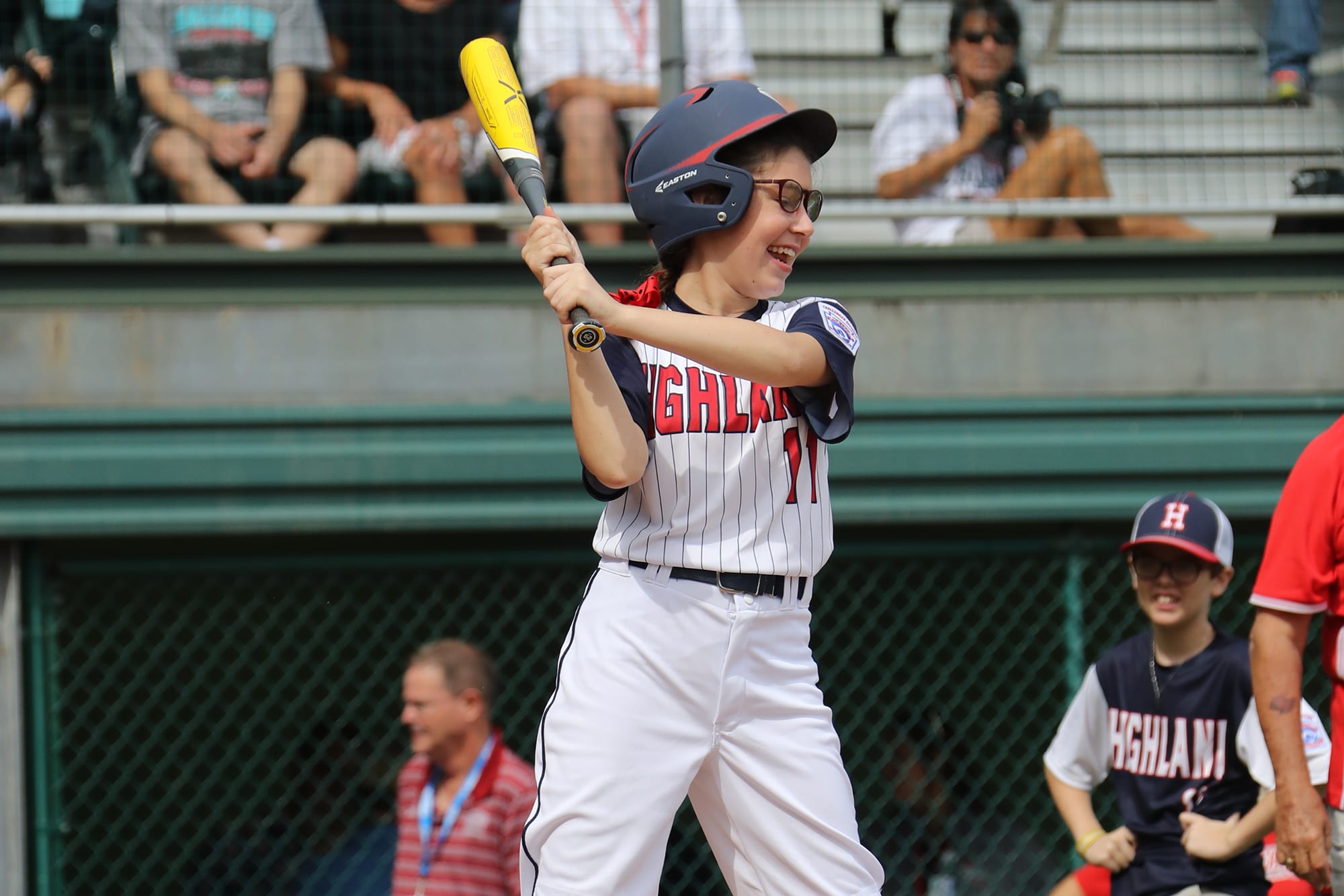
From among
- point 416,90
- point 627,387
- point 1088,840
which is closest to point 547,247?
point 627,387

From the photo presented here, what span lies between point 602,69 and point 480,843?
262cm

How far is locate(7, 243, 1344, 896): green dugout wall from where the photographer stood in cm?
490

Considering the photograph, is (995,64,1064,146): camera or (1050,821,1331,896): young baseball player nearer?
(1050,821,1331,896): young baseball player

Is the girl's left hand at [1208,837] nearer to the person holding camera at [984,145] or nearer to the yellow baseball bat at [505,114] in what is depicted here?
the person holding camera at [984,145]

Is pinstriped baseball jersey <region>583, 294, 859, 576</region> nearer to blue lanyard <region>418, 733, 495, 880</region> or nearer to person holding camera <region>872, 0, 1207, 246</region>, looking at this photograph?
blue lanyard <region>418, 733, 495, 880</region>

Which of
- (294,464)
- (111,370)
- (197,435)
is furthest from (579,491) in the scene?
(111,370)

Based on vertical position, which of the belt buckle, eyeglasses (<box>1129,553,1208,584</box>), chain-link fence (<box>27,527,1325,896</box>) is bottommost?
chain-link fence (<box>27,527,1325,896</box>)

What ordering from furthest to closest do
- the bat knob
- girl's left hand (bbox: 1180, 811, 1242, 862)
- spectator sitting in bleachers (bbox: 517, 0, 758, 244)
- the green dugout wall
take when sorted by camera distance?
spectator sitting in bleachers (bbox: 517, 0, 758, 244) → the green dugout wall → girl's left hand (bbox: 1180, 811, 1242, 862) → the bat knob

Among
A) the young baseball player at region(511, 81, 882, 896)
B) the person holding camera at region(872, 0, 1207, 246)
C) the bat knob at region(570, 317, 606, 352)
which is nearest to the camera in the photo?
the bat knob at region(570, 317, 606, 352)

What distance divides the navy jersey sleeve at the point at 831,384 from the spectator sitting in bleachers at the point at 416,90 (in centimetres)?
271

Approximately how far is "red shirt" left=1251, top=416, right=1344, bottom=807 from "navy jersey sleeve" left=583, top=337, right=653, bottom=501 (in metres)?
1.50

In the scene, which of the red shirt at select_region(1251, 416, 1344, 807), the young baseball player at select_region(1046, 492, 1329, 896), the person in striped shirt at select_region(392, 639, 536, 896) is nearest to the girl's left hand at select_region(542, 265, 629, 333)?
the red shirt at select_region(1251, 416, 1344, 807)

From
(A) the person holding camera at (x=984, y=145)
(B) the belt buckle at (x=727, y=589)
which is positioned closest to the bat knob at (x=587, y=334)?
(B) the belt buckle at (x=727, y=589)

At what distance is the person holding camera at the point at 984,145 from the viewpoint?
5.23m
